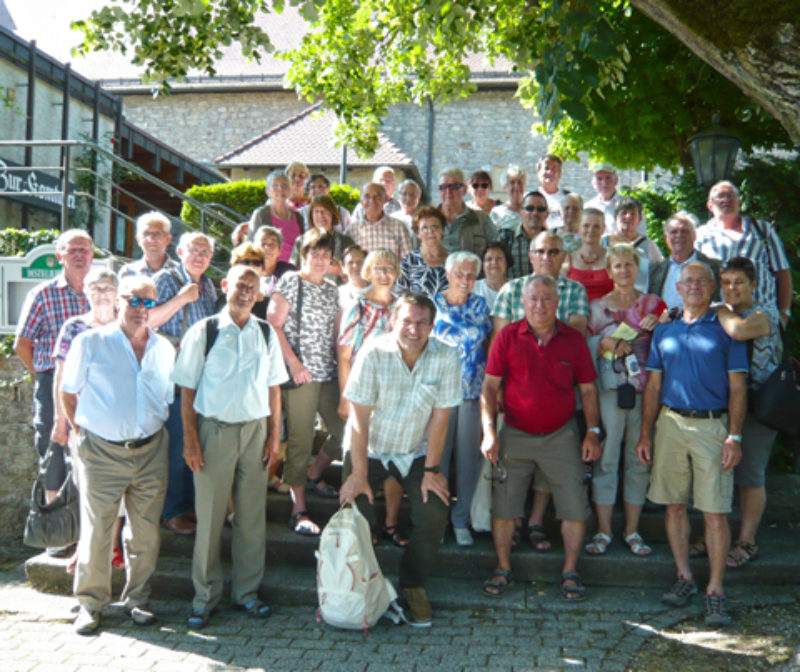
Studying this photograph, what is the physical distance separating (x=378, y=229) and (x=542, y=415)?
110 inches

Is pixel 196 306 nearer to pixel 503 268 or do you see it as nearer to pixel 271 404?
pixel 271 404

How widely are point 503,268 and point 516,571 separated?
2160 mm

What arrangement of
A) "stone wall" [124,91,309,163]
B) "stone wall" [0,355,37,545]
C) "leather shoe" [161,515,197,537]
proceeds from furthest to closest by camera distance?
"stone wall" [124,91,309,163] < "stone wall" [0,355,37,545] < "leather shoe" [161,515,197,537]

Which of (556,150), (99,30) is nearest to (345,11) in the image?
(556,150)

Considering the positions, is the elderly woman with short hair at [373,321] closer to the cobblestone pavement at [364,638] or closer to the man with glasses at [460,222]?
the cobblestone pavement at [364,638]

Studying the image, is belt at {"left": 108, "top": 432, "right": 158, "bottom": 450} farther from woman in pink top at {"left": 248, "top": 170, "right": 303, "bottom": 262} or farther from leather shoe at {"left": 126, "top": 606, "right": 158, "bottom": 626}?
woman in pink top at {"left": 248, "top": 170, "right": 303, "bottom": 262}

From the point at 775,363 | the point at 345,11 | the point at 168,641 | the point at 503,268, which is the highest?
the point at 345,11

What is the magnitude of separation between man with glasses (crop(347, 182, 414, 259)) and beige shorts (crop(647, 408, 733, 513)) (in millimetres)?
2944

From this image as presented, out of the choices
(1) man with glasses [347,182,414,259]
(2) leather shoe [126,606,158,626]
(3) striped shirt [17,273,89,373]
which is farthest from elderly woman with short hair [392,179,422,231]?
(2) leather shoe [126,606,158,626]

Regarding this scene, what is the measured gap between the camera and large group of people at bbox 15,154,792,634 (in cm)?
434

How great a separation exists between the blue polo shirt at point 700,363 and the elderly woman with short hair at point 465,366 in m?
1.21

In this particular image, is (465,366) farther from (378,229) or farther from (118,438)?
(118,438)

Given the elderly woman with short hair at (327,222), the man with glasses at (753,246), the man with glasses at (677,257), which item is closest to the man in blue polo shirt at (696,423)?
the man with glasses at (677,257)

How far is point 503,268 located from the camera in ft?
18.4
